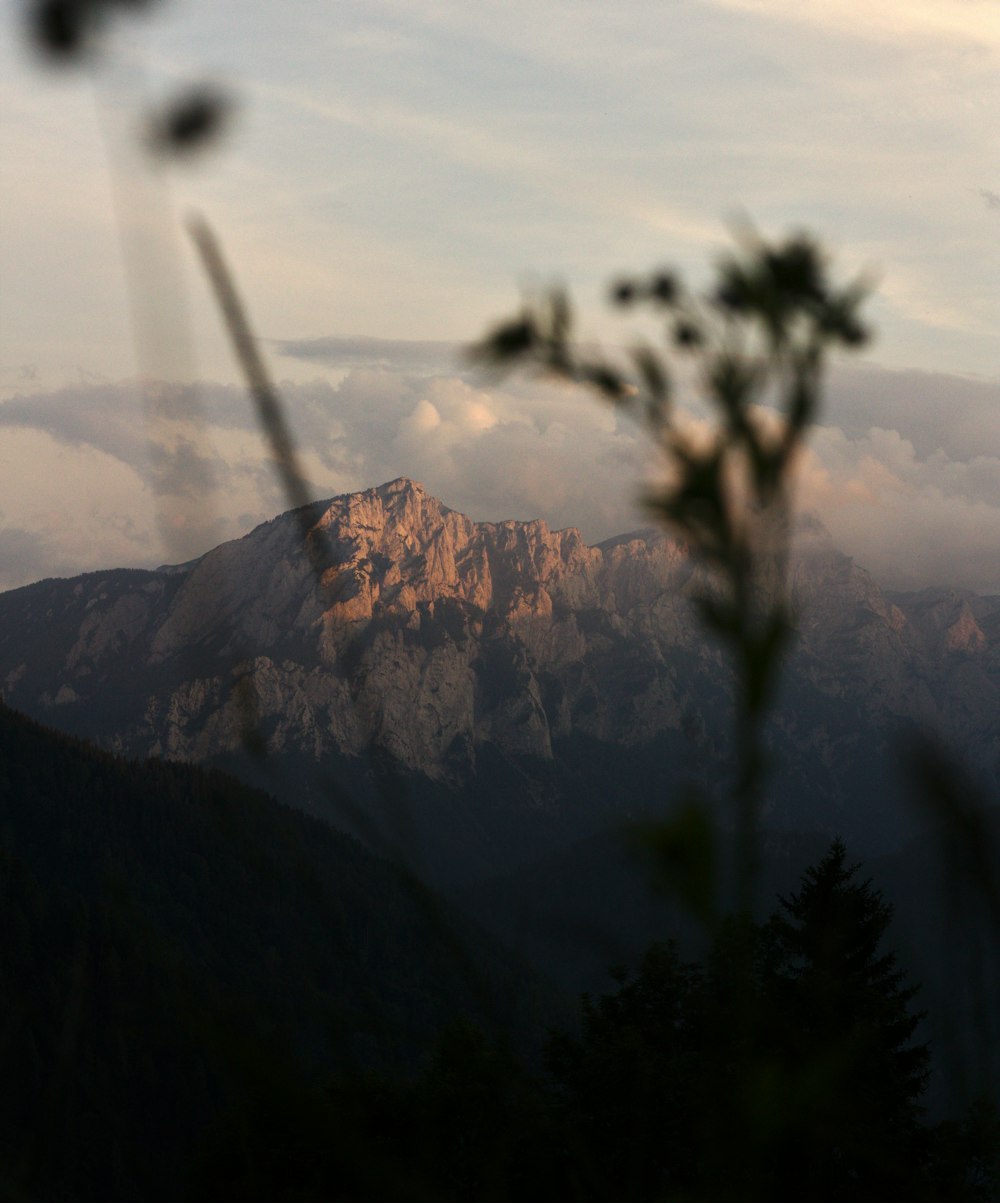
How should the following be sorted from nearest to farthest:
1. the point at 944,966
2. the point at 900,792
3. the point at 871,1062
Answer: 1. the point at 900,792
2. the point at 944,966
3. the point at 871,1062

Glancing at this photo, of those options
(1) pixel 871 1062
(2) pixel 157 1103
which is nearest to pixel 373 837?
(1) pixel 871 1062

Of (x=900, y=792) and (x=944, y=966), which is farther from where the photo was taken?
(x=944, y=966)

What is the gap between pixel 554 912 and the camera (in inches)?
119

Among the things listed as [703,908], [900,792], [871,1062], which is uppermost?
[900,792]

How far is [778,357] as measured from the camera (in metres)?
2.16

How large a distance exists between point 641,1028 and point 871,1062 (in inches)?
313

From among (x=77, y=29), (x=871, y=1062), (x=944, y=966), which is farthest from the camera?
(x=871, y=1062)

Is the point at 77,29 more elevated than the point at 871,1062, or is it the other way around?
the point at 77,29

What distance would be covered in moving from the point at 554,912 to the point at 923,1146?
71.5 ft

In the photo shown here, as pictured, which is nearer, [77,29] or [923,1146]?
[77,29]

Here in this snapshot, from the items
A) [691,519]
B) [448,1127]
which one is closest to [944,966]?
[691,519]

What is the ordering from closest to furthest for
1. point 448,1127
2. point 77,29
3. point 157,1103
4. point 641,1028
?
1. point 77,29
2. point 448,1127
3. point 641,1028
4. point 157,1103

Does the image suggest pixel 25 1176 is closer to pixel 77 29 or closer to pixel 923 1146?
pixel 77 29

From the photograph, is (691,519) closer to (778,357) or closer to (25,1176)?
(778,357)
